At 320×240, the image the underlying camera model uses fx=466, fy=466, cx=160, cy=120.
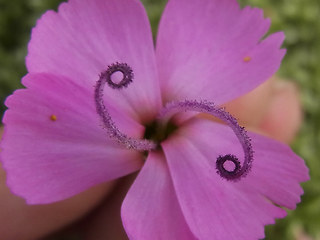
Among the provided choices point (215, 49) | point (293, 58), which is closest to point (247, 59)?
point (215, 49)

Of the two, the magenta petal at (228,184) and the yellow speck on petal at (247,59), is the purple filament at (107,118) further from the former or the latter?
the yellow speck on petal at (247,59)

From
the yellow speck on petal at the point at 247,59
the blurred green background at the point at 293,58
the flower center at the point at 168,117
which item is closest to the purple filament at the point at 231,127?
the flower center at the point at 168,117

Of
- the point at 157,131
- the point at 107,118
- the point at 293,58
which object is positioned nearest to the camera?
the point at 107,118

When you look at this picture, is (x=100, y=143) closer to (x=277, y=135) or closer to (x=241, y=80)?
(x=241, y=80)

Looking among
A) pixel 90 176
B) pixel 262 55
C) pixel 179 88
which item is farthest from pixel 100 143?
pixel 262 55

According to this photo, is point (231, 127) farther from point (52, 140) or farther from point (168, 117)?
point (52, 140)

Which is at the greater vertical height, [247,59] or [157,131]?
[247,59]
